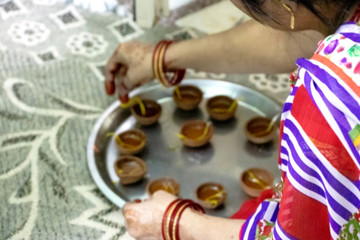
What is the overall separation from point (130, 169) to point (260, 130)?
30 cm

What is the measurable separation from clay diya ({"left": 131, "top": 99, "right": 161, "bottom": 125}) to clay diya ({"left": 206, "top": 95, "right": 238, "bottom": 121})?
0.38 feet

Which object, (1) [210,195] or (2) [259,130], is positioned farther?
(2) [259,130]

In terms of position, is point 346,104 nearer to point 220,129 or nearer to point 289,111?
point 289,111

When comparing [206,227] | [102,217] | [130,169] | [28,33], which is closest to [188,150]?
[130,169]

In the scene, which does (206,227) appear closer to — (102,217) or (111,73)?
(102,217)

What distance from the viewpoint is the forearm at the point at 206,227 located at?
0.74 metres

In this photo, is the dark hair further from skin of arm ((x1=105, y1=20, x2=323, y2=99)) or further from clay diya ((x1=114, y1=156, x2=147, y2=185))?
clay diya ((x1=114, y1=156, x2=147, y2=185))

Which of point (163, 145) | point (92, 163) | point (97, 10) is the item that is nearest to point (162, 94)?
point (163, 145)

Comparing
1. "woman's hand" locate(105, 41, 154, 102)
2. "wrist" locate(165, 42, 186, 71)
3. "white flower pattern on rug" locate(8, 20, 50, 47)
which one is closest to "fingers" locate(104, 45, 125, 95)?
"woman's hand" locate(105, 41, 154, 102)

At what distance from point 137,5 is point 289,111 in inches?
36.9

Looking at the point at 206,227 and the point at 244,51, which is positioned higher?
the point at 244,51

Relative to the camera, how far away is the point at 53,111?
116 centimetres

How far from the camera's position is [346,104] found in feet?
1.54

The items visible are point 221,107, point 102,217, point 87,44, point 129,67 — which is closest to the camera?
point 102,217
